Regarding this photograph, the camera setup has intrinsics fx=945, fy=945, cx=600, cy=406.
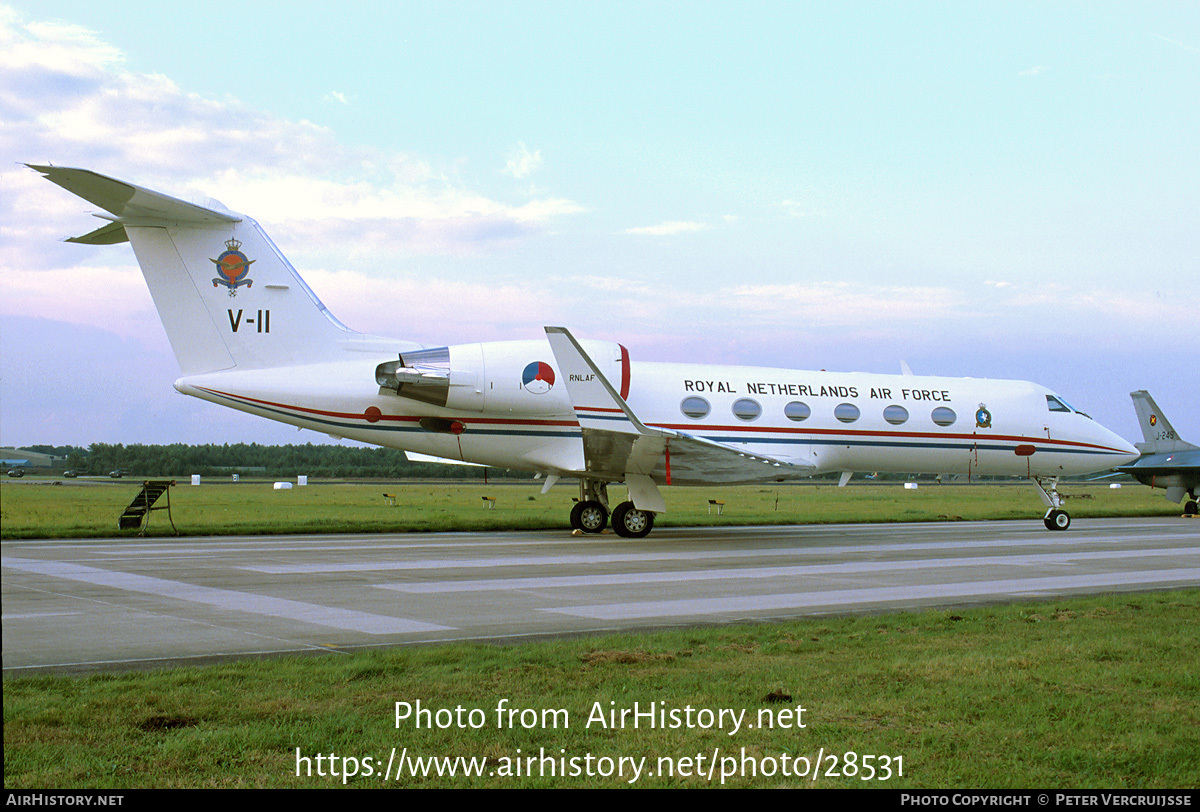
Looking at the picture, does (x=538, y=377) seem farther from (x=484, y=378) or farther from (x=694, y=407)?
(x=694, y=407)

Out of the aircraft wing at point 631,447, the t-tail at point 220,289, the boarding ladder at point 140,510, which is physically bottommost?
the boarding ladder at point 140,510

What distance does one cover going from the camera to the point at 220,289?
60.9 ft

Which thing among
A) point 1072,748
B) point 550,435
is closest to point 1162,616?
point 1072,748

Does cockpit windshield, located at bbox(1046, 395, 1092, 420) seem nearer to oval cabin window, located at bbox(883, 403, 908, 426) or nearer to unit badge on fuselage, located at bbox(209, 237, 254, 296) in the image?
oval cabin window, located at bbox(883, 403, 908, 426)

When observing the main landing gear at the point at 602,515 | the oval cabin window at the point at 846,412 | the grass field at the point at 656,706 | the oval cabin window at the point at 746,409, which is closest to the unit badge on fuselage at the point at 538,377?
the main landing gear at the point at 602,515

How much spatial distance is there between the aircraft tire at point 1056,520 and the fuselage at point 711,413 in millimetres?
1108

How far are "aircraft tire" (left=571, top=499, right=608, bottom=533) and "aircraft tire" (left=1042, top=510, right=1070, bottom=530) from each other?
12151mm

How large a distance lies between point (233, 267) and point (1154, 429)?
113 ft

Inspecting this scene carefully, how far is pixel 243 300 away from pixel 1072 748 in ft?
56.6

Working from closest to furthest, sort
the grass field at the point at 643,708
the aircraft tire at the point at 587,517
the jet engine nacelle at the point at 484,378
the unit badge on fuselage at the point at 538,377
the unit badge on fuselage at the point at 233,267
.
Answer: the grass field at the point at 643,708 → the unit badge on fuselage at the point at 233,267 → the jet engine nacelle at the point at 484,378 → the unit badge on fuselage at the point at 538,377 → the aircraft tire at the point at 587,517

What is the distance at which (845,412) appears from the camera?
22.6 meters

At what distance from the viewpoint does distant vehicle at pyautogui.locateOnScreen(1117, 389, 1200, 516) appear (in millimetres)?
34406

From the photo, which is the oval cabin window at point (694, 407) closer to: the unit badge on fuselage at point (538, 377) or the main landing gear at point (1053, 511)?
the unit badge on fuselage at point (538, 377)

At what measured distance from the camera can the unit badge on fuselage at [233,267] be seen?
18.6 m
